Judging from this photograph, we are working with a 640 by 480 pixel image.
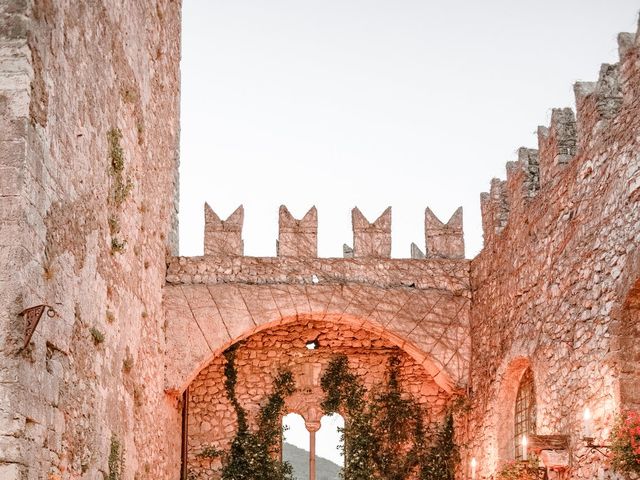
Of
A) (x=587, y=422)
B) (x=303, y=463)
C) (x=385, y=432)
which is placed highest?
(x=303, y=463)

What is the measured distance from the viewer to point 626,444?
798cm

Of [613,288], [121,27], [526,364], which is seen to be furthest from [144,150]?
[613,288]

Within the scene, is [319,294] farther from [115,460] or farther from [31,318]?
[31,318]

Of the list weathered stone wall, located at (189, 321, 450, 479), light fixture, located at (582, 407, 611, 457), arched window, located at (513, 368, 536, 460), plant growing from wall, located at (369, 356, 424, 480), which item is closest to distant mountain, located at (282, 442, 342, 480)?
weathered stone wall, located at (189, 321, 450, 479)

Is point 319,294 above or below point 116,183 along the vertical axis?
below

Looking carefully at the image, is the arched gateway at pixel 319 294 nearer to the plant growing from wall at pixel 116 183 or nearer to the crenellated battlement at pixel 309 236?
the crenellated battlement at pixel 309 236

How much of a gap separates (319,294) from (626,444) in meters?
6.08

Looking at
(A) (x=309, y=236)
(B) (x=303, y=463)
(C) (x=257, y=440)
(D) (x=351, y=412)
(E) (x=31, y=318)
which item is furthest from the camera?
(B) (x=303, y=463)

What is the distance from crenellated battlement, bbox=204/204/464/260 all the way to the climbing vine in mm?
1935

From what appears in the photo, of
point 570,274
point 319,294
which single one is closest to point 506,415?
point 570,274

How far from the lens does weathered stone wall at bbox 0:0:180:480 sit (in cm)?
729

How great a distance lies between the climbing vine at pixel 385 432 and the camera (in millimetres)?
14266

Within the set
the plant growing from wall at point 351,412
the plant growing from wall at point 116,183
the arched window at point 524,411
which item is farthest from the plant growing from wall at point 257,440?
the plant growing from wall at point 116,183

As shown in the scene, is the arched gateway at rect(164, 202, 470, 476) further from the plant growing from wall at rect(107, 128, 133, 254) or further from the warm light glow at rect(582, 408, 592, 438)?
the warm light glow at rect(582, 408, 592, 438)
